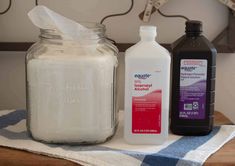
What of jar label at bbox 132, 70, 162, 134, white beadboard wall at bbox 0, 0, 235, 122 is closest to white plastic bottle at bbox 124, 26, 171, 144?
jar label at bbox 132, 70, 162, 134

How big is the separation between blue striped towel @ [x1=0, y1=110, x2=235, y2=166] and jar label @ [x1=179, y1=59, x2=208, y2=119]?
5 centimetres

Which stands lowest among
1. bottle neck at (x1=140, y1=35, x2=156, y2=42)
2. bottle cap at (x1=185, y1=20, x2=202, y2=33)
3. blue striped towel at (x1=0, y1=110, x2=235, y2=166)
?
blue striped towel at (x1=0, y1=110, x2=235, y2=166)

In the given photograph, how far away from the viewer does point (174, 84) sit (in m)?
0.85

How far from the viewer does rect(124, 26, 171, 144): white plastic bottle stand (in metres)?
0.78

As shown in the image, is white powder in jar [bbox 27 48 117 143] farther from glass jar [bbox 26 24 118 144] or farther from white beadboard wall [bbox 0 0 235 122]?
white beadboard wall [bbox 0 0 235 122]

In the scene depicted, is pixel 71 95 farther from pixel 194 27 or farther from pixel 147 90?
pixel 194 27

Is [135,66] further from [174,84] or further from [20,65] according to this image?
[20,65]

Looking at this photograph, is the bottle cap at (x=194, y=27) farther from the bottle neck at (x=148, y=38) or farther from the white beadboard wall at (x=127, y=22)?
the white beadboard wall at (x=127, y=22)

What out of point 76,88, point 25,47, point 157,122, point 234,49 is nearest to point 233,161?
point 157,122

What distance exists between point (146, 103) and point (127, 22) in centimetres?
31

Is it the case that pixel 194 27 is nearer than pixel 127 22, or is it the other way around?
pixel 194 27

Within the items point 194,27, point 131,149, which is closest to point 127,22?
point 194,27

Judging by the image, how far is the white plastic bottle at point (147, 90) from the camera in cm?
78

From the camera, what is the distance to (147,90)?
2.58 feet
